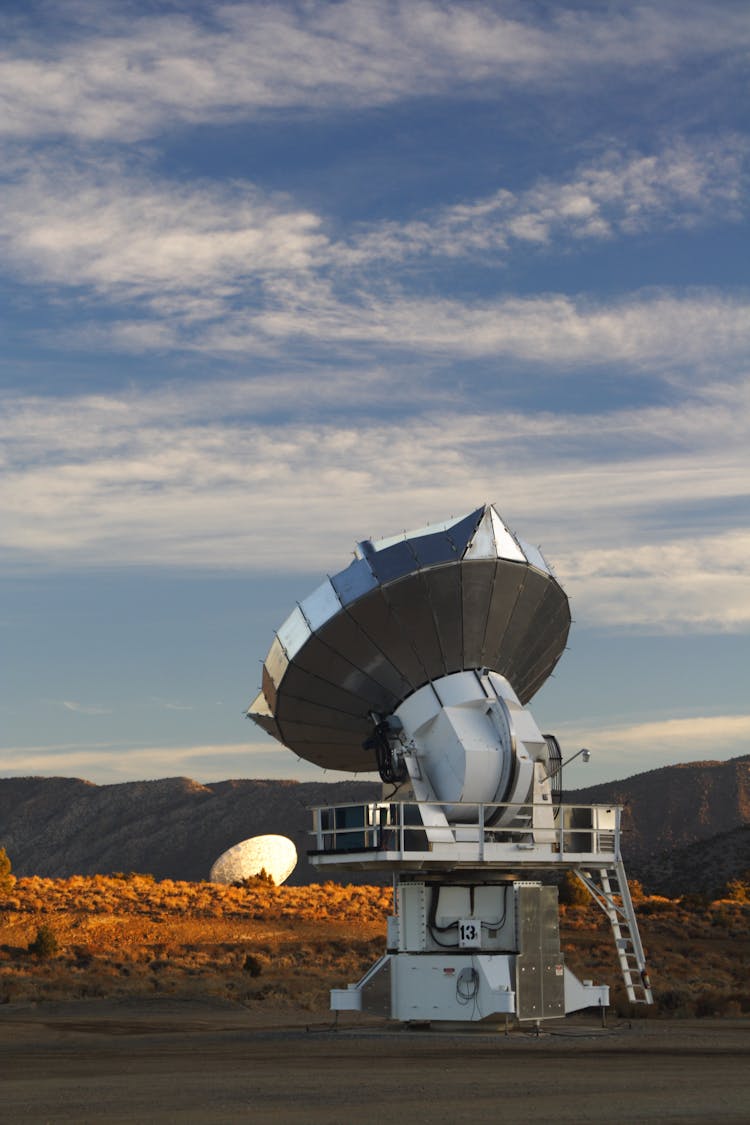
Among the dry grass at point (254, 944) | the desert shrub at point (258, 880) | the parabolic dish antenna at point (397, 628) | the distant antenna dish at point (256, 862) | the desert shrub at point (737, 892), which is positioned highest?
the parabolic dish antenna at point (397, 628)

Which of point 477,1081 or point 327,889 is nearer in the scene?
point 477,1081

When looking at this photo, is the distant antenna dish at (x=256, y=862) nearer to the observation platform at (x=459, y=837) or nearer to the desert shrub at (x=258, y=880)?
the desert shrub at (x=258, y=880)

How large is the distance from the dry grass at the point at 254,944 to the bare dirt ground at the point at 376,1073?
773 centimetres

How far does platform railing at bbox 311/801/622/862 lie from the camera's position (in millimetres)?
25828

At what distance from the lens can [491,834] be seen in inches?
1055

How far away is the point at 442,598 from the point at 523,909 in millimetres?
5709

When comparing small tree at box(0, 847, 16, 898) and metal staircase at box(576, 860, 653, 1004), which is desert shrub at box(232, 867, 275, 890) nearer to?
small tree at box(0, 847, 16, 898)

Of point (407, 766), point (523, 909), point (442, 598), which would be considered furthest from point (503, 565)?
point (523, 909)

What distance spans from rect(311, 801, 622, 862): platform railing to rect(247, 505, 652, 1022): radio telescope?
36 millimetres

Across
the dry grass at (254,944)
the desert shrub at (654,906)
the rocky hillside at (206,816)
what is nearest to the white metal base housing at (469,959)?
the dry grass at (254,944)

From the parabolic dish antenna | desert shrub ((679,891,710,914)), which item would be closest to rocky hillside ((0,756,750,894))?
desert shrub ((679,891,710,914))

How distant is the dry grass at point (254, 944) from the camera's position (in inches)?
1677

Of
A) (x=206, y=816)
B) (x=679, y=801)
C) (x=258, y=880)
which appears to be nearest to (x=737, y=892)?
(x=258, y=880)

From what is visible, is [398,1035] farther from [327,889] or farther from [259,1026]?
[327,889]
